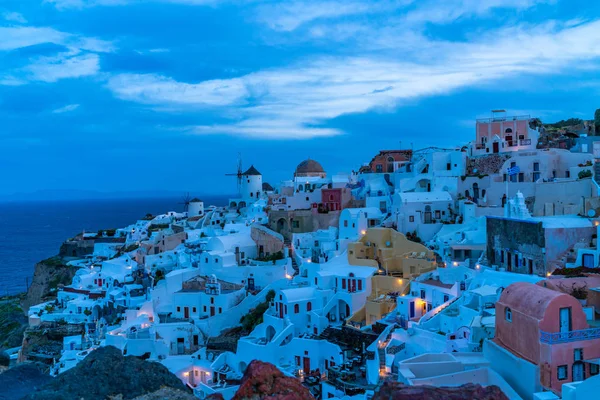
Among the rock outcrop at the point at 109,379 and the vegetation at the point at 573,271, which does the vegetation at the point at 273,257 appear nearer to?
the vegetation at the point at 573,271

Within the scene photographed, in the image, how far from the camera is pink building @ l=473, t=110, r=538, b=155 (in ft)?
139

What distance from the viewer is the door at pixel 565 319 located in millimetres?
15070

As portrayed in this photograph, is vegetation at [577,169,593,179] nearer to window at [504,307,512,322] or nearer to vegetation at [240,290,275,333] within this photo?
vegetation at [240,290,275,333]

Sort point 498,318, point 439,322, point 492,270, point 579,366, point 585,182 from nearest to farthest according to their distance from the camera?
point 579,366, point 498,318, point 439,322, point 492,270, point 585,182

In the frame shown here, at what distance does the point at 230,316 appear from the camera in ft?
120

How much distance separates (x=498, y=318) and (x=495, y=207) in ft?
65.3

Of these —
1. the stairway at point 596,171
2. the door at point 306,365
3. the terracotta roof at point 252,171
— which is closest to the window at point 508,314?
the door at point 306,365

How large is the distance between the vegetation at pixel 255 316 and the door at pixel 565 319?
876 inches

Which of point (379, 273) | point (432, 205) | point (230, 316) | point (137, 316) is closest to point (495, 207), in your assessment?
point (432, 205)

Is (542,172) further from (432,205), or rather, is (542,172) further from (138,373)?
(138,373)

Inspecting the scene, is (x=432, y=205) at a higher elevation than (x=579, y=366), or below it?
higher

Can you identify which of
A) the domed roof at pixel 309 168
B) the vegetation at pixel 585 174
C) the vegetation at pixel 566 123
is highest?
the vegetation at pixel 566 123

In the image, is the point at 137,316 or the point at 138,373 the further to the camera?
the point at 137,316

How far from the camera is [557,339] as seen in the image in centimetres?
1479
